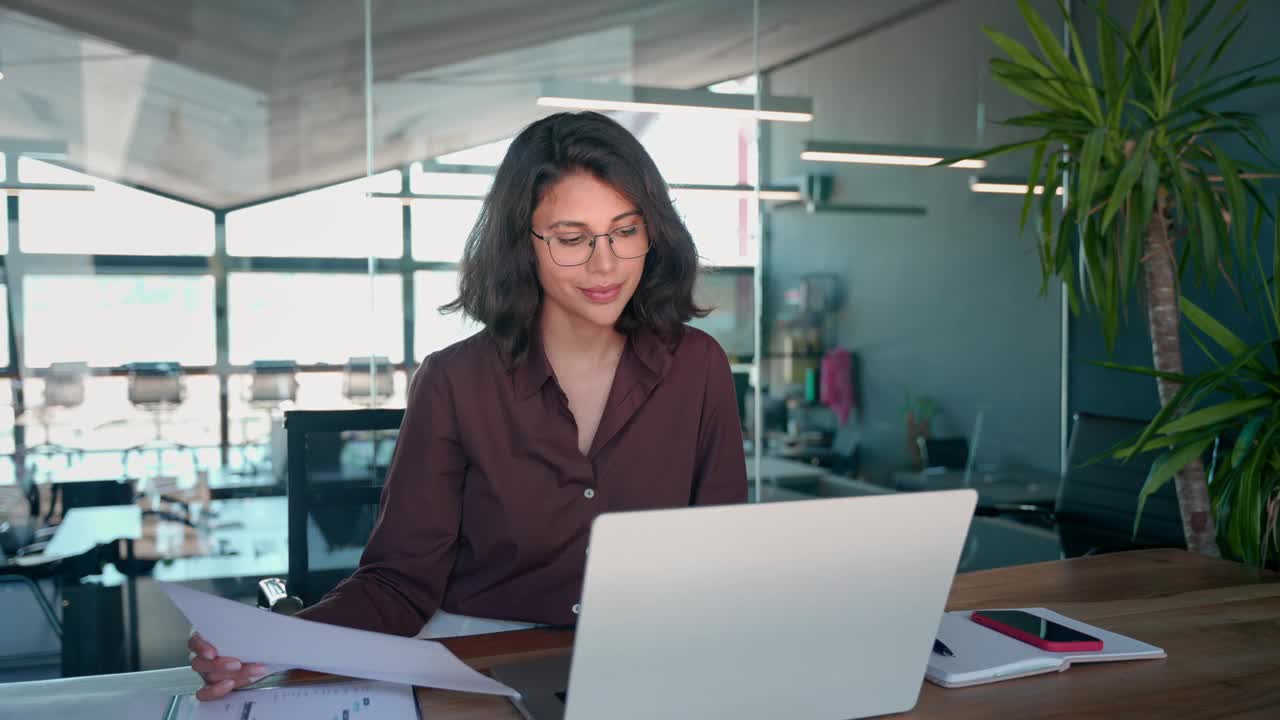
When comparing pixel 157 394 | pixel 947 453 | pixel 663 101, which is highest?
pixel 663 101

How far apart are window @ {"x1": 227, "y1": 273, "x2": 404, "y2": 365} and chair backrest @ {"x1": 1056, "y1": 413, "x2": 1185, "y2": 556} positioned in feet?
8.03

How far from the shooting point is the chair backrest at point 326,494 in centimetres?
194

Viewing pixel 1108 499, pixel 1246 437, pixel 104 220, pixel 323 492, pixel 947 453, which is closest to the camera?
pixel 323 492

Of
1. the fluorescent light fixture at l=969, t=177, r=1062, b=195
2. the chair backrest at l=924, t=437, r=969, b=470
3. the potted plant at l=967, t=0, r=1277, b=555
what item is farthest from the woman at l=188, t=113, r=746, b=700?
the fluorescent light fixture at l=969, t=177, r=1062, b=195

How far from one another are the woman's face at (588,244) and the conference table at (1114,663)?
0.51 m

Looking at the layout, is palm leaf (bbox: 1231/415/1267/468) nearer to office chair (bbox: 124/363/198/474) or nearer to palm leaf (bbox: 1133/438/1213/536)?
palm leaf (bbox: 1133/438/1213/536)

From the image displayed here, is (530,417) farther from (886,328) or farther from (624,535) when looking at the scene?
(886,328)

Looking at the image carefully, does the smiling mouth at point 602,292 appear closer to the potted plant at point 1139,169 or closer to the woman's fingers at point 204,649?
the woman's fingers at point 204,649

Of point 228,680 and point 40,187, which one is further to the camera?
point 40,187

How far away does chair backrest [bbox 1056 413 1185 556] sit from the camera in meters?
2.96

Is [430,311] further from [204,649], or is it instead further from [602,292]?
[204,649]

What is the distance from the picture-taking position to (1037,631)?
129 centimetres

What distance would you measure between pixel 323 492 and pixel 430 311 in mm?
2090

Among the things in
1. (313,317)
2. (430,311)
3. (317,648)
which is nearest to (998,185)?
(430,311)
